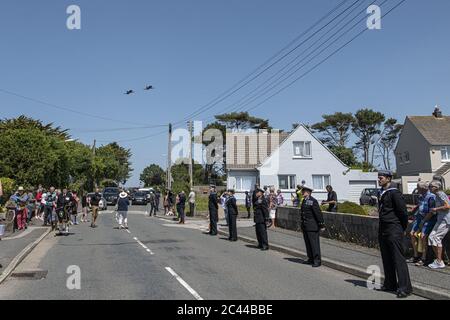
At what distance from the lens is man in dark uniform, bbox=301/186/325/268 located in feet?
37.2

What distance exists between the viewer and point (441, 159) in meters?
48.5

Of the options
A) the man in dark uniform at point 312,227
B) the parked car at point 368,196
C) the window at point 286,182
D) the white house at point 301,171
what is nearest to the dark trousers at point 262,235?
the man in dark uniform at point 312,227

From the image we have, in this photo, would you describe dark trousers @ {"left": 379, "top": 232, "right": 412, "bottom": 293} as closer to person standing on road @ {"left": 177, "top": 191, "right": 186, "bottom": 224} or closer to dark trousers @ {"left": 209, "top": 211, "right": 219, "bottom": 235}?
dark trousers @ {"left": 209, "top": 211, "right": 219, "bottom": 235}

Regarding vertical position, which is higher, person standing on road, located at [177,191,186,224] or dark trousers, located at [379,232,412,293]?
person standing on road, located at [177,191,186,224]

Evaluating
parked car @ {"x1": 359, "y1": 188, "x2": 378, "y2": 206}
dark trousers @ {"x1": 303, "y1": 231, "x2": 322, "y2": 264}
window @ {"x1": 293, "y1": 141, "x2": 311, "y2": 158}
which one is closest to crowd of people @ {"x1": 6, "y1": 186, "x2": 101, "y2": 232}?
dark trousers @ {"x1": 303, "y1": 231, "x2": 322, "y2": 264}

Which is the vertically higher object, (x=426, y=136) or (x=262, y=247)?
(x=426, y=136)

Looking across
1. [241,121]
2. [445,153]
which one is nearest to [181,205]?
[445,153]

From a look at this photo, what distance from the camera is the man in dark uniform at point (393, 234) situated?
819cm

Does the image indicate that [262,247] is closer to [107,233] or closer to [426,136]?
[107,233]

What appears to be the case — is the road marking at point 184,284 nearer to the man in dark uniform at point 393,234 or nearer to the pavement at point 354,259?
the man in dark uniform at point 393,234

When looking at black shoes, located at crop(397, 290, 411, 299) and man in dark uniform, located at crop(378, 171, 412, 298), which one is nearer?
black shoes, located at crop(397, 290, 411, 299)
